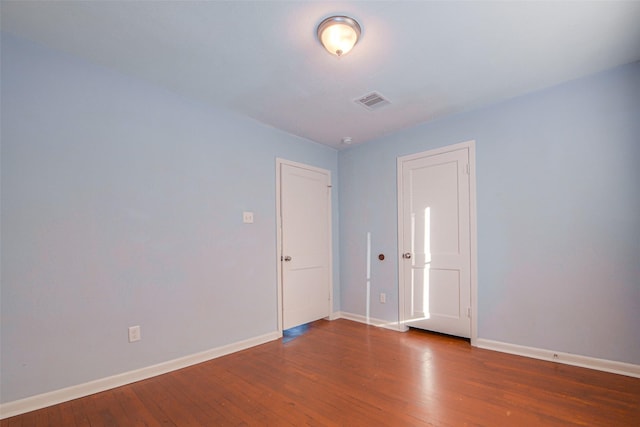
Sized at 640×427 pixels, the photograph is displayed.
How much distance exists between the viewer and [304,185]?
3.96 meters

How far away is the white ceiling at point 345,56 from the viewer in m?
1.77

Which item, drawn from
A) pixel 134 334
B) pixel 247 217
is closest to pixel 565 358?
pixel 247 217

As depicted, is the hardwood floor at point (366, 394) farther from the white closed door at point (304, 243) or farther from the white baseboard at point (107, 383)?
the white closed door at point (304, 243)

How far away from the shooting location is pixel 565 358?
2596 mm

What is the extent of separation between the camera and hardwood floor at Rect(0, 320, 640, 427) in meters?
1.87

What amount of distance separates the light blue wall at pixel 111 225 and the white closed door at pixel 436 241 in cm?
184

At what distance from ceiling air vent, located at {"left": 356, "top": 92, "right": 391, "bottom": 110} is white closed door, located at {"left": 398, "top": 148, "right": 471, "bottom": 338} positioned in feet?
3.02

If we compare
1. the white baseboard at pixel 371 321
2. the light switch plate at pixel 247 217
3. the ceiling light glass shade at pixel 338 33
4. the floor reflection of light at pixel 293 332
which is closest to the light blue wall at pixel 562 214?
the white baseboard at pixel 371 321

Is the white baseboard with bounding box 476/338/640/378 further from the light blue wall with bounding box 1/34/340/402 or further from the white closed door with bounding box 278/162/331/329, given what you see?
the light blue wall with bounding box 1/34/340/402

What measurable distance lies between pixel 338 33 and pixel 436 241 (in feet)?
8.06

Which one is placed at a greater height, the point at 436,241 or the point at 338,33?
the point at 338,33

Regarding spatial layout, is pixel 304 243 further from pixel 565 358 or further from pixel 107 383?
pixel 565 358

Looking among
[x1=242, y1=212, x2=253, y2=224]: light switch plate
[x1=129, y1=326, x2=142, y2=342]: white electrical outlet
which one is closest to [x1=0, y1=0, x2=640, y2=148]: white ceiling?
[x1=242, y1=212, x2=253, y2=224]: light switch plate

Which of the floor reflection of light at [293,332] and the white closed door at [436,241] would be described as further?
the floor reflection of light at [293,332]
